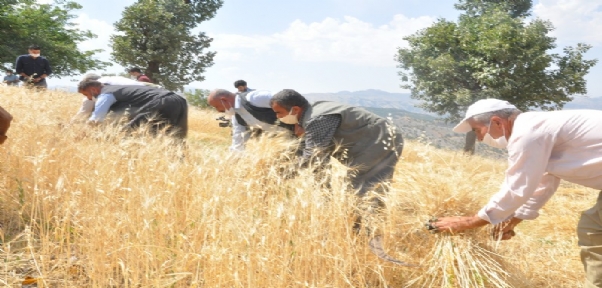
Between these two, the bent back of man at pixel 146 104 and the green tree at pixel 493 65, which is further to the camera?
the green tree at pixel 493 65

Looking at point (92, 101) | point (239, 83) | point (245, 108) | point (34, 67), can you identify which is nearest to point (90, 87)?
point (92, 101)

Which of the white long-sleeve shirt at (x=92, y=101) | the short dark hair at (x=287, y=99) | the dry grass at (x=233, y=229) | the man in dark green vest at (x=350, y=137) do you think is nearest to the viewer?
the dry grass at (x=233, y=229)

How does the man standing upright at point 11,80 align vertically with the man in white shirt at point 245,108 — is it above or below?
below

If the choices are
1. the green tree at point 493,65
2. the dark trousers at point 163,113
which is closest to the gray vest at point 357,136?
the dark trousers at point 163,113

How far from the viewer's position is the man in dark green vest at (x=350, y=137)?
9.39 feet

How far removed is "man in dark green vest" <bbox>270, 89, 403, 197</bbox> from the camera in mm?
2861

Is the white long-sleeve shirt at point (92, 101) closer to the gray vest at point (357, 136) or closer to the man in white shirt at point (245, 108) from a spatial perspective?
the man in white shirt at point (245, 108)

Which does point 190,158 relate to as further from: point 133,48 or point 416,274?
point 133,48

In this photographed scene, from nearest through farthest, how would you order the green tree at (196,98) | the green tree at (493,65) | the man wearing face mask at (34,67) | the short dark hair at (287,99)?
1. the short dark hair at (287,99)
2. the man wearing face mask at (34,67)
3. the green tree at (493,65)
4. the green tree at (196,98)

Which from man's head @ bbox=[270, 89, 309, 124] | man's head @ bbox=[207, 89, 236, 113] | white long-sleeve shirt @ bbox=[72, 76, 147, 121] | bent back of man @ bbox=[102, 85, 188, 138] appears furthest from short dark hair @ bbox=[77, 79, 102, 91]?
man's head @ bbox=[270, 89, 309, 124]

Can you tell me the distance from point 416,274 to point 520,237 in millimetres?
1416

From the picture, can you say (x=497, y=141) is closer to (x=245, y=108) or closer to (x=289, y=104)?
(x=289, y=104)

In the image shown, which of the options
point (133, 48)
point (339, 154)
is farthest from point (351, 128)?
point (133, 48)

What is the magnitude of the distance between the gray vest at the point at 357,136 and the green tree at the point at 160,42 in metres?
17.9
